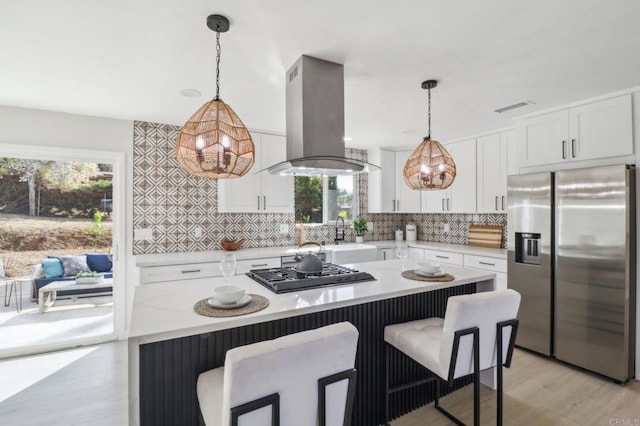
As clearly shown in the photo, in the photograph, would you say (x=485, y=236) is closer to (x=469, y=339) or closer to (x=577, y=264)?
(x=577, y=264)

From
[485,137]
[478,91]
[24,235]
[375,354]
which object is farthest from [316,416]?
[24,235]

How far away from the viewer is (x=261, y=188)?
3.92 metres

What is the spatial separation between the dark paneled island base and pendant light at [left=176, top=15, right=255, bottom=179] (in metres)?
0.84

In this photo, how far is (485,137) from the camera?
13.3ft

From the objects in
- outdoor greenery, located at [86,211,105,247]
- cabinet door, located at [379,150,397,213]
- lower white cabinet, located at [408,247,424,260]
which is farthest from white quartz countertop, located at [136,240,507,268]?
outdoor greenery, located at [86,211,105,247]

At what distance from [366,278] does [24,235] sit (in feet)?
13.6

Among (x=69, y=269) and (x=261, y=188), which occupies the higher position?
(x=261, y=188)

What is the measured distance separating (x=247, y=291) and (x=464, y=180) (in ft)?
11.6

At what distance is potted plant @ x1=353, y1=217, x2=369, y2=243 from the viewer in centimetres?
481

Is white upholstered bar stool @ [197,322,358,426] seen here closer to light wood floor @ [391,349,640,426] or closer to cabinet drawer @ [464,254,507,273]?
light wood floor @ [391,349,640,426]

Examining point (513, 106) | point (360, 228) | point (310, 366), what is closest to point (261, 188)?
point (360, 228)

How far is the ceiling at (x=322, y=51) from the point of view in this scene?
1.63 metres

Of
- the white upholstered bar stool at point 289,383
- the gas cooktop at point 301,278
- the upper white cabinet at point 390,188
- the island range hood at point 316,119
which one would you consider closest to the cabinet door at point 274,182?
the upper white cabinet at point 390,188

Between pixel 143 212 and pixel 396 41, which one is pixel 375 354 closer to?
pixel 396 41
